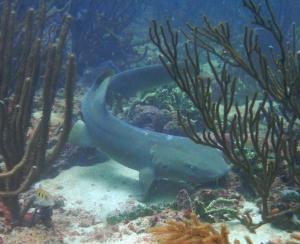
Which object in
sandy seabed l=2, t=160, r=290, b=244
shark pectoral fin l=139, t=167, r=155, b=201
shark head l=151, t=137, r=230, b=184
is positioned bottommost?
sandy seabed l=2, t=160, r=290, b=244

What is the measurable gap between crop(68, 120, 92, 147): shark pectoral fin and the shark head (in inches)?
59.6

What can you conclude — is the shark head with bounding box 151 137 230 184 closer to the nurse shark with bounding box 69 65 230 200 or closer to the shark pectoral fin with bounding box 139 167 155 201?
the nurse shark with bounding box 69 65 230 200

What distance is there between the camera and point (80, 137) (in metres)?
7.47

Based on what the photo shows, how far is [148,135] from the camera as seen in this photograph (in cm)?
680

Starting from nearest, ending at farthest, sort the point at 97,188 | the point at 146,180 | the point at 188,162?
the point at 188,162 → the point at 146,180 → the point at 97,188

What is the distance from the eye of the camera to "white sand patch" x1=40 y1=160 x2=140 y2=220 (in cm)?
631

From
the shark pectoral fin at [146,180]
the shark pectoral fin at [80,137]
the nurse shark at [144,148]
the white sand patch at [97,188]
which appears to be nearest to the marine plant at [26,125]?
the white sand patch at [97,188]

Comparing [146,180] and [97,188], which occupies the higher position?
[146,180]

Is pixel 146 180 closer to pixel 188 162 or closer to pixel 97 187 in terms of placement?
pixel 188 162

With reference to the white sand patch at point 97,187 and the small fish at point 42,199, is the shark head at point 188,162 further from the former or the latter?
the small fish at point 42,199

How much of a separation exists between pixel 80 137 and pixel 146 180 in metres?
1.84

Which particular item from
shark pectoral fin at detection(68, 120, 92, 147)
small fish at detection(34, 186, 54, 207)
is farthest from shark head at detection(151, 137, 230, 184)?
small fish at detection(34, 186, 54, 207)

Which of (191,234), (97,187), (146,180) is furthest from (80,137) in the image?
(191,234)

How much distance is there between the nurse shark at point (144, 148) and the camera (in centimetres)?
588
